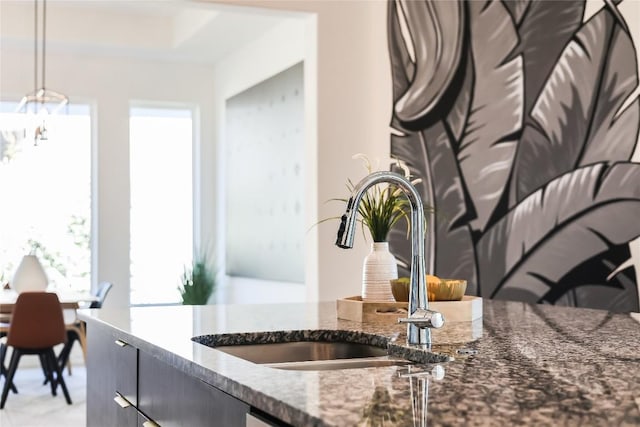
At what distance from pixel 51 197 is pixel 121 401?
6128 millimetres

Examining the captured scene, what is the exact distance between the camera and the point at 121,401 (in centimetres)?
230

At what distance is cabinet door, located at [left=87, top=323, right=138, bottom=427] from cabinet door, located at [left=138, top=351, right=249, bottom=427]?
101mm

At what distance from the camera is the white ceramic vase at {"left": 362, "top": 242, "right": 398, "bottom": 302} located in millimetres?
2381

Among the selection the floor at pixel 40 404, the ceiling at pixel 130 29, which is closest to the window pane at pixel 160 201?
the ceiling at pixel 130 29

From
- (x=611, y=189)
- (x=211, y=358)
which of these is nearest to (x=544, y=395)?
(x=211, y=358)

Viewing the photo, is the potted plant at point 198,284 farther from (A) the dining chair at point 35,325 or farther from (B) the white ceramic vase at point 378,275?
(B) the white ceramic vase at point 378,275

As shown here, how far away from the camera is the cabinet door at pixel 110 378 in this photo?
86.0 inches

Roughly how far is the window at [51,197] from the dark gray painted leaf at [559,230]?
192 inches

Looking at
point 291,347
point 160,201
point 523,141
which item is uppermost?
point 523,141

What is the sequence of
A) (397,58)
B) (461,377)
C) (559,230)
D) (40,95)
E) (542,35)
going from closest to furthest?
1. (461,377)
2. (559,230)
3. (542,35)
4. (397,58)
5. (40,95)

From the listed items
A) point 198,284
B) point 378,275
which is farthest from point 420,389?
point 198,284

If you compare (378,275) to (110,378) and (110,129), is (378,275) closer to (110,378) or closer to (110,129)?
(110,378)

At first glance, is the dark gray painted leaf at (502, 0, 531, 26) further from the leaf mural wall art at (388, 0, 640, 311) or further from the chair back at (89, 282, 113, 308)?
the chair back at (89, 282, 113, 308)

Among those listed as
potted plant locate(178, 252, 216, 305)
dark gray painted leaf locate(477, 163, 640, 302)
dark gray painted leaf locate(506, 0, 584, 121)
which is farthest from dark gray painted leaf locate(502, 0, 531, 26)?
potted plant locate(178, 252, 216, 305)
